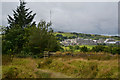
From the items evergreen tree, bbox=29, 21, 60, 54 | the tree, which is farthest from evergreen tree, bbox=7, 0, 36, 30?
evergreen tree, bbox=29, 21, 60, 54

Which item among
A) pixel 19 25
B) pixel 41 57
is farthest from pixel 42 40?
pixel 19 25

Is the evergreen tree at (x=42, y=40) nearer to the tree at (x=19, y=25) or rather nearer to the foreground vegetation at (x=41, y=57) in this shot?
the foreground vegetation at (x=41, y=57)

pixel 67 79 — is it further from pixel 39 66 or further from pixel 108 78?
pixel 39 66

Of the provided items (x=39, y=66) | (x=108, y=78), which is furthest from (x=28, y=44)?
(x=108, y=78)

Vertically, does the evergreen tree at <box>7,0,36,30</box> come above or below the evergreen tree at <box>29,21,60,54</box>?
above

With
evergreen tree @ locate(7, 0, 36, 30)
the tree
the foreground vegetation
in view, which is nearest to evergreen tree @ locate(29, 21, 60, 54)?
the foreground vegetation

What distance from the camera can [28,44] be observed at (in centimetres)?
1495

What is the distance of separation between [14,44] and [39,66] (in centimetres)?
935

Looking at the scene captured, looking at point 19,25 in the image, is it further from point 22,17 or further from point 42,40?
point 42,40

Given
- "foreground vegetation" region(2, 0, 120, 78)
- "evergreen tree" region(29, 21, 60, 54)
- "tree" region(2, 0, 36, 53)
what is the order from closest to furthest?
"foreground vegetation" region(2, 0, 120, 78) < "evergreen tree" region(29, 21, 60, 54) < "tree" region(2, 0, 36, 53)

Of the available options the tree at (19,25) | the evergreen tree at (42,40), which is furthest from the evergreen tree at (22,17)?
the evergreen tree at (42,40)

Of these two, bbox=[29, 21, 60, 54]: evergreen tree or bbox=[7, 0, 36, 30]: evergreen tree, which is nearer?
bbox=[29, 21, 60, 54]: evergreen tree

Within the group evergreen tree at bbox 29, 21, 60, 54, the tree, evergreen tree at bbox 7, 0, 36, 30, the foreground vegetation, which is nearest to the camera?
the foreground vegetation

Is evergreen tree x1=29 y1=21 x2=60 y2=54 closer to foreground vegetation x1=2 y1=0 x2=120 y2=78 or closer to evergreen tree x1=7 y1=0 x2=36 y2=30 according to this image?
foreground vegetation x1=2 y1=0 x2=120 y2=78
